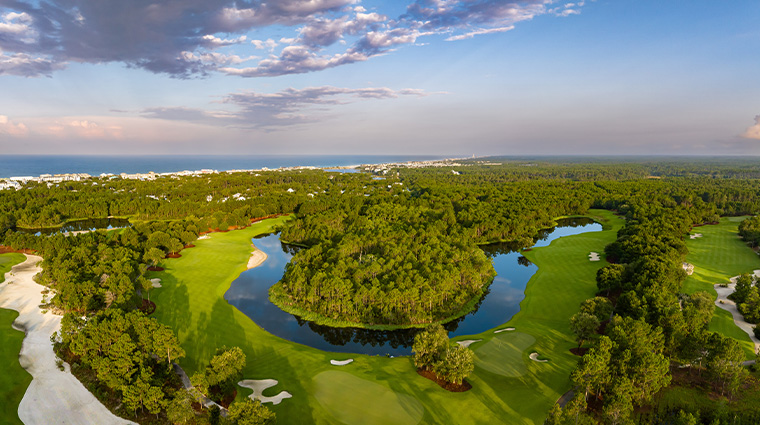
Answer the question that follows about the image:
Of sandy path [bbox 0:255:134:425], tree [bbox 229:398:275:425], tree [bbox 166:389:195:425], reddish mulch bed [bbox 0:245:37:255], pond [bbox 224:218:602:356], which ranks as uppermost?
reddish mulch bed [bbox 0:245:37:255]

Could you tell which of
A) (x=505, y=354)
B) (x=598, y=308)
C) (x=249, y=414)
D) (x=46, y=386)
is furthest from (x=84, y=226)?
(x=598, y=308)

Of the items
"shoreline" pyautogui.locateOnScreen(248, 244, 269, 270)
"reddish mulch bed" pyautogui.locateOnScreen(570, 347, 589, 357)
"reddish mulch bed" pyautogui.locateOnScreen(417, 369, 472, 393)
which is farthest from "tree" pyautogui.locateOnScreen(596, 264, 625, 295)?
"shoreline" pyautogui.locateOnScreen(248, 244, 269, 270)

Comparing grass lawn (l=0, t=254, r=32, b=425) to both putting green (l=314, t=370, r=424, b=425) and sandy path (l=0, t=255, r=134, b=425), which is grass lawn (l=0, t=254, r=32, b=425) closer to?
sandy path (l=0, t=255, r=134, b=425)

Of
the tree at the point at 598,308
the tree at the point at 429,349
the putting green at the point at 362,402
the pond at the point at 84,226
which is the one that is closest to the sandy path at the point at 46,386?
the putting green at the point at 362,402

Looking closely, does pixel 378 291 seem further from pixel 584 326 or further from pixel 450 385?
pixel 584 326

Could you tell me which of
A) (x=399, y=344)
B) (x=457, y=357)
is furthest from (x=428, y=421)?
(x=399, y=344)

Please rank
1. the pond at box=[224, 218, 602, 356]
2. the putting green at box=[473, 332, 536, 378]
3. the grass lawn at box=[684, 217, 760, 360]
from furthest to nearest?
1. the grass lawn at box=[684, 217, 760, 360]
2. the pond at box=[224, 218, 602, 356]
3. the putting green at box=[473, 332, 536, 378]

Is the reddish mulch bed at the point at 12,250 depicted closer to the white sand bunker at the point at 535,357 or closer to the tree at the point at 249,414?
the tree at the point at 249,414
